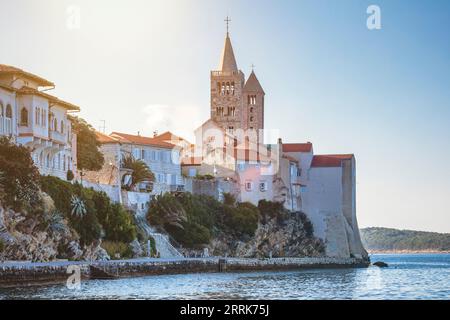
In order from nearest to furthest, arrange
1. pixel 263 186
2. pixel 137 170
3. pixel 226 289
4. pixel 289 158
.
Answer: pixel 226 289, pixel 137 170, pixel 263 186, pixel 289 158

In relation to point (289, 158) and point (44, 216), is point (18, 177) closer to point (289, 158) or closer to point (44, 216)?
point (44, 216)

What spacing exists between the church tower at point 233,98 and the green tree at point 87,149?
30893mm

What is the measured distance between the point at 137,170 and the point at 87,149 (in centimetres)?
471

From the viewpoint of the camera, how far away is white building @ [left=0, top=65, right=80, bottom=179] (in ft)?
135

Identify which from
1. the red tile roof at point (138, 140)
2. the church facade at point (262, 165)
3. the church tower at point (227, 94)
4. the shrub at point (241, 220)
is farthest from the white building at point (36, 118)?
the church tower at point (227, 94)

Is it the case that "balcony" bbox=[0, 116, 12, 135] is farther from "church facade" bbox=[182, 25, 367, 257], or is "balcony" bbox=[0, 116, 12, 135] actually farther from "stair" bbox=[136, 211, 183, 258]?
"church facade" bbox=[182, 25, 367, 257]

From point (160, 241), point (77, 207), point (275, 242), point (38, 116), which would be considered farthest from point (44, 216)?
point (275, 242)

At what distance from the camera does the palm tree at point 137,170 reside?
2253 inches

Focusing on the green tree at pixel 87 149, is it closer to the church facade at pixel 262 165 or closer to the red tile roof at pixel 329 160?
the church facade at pixel 262 165

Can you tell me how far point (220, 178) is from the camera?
68500 mm

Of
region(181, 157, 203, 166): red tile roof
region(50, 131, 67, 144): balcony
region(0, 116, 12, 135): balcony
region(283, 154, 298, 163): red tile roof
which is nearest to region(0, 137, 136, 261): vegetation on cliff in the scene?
region(0, 116, 12, 135): balcony

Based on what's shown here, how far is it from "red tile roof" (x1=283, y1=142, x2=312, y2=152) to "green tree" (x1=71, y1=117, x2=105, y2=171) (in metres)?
27.1

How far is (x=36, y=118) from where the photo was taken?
42.5m
